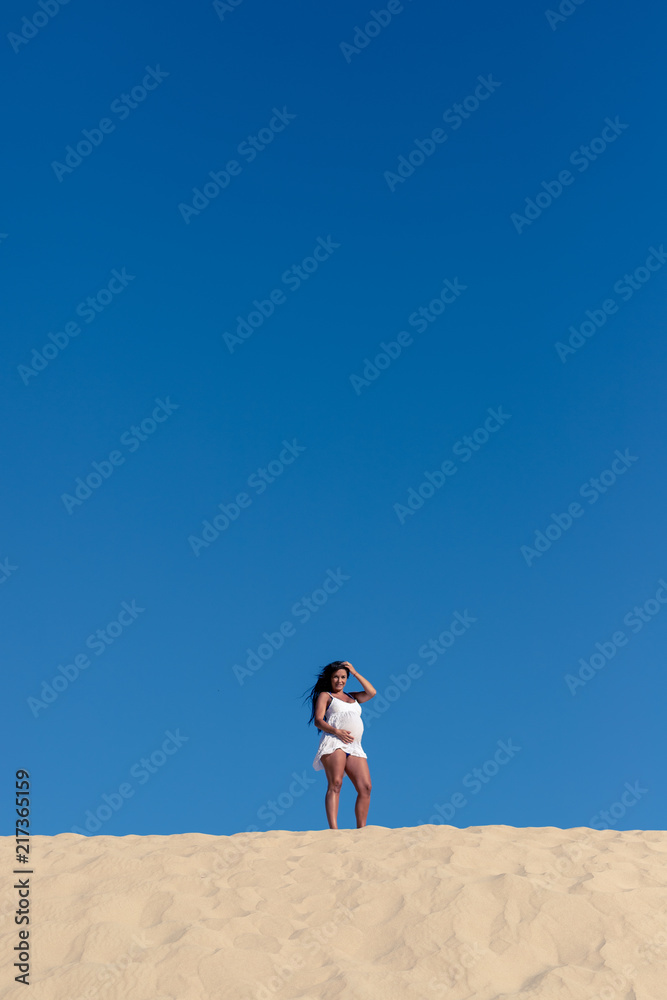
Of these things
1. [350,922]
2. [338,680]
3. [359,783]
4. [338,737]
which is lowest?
[350,922]

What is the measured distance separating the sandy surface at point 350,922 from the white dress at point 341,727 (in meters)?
1.74

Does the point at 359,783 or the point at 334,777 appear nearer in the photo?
the point at 334,777

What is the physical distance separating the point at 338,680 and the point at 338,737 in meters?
0.57

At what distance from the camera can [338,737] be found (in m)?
8.85

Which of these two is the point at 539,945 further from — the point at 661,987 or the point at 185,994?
the point at 185,994

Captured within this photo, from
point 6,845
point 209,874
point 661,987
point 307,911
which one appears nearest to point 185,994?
point 307,911

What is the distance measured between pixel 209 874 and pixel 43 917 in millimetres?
1199

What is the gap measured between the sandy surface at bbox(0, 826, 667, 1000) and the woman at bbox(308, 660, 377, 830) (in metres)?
1.64

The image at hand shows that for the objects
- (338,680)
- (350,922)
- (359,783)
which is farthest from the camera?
(338,680)

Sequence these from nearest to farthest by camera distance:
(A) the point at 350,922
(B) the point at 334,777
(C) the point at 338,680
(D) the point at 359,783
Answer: (A) the point at 350,922 → (B) the point at 334,777 → (D) the point at 359,783 → (C) the point at 338,680

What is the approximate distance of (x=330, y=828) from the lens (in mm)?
8539

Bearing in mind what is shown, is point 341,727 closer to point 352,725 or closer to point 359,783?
point 352,725

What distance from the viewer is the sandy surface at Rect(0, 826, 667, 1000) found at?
15.3 feet

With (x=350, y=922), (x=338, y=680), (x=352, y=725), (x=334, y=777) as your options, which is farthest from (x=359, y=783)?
(x=350, y=922)
